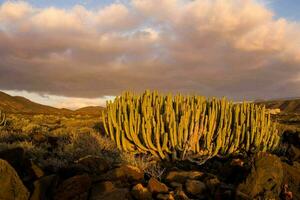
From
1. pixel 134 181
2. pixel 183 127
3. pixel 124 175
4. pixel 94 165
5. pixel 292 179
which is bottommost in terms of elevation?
pixel 292 179

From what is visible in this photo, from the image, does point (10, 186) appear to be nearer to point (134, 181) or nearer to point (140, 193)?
point (140, 193)

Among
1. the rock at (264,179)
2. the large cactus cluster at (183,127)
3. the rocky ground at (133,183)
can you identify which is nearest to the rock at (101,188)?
the rocky ground at (133,183)

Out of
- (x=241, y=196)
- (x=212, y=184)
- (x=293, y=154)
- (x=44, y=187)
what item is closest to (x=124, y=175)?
(x=44, y=187)

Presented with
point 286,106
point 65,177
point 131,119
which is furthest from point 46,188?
point 286,106

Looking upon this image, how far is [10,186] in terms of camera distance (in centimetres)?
556

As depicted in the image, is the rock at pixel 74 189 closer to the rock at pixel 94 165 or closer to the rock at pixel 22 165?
the rock at pixel 22 165

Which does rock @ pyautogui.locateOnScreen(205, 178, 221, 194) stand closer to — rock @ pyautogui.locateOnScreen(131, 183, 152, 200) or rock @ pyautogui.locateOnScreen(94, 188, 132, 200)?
rock @ pyautogui.locateOnScreen(131, 183, 152, 200)

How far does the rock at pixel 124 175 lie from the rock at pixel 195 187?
2.97ft

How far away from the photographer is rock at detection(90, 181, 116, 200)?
5.85 m

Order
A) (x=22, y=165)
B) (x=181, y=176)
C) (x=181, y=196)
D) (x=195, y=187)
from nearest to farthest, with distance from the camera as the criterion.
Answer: (x=181, y=196)
(x=195, y=187)
(x=181, y=176)
(x=22, y=165)

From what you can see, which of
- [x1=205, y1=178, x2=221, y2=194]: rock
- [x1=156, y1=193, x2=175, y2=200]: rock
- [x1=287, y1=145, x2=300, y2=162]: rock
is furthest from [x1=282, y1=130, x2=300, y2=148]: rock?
[x1=156, y1=193, x2=175, y2=200]: rock

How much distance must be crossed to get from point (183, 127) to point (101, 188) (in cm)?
411

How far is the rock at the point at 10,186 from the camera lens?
5.47 metres

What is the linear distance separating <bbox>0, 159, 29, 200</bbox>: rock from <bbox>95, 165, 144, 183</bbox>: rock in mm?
1237
